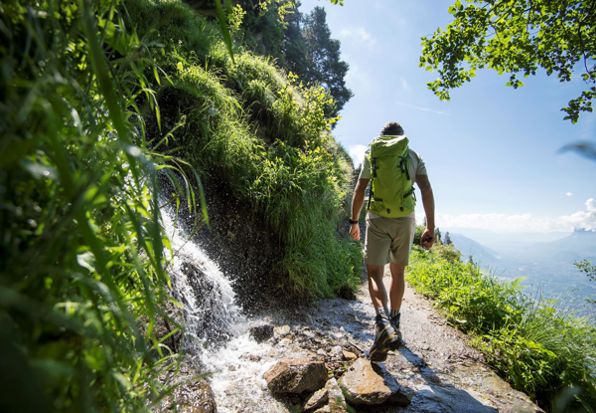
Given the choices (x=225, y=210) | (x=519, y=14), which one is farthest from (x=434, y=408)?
(x=519, y=14)

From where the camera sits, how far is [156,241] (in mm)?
730

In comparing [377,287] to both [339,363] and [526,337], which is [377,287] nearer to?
[339,363]

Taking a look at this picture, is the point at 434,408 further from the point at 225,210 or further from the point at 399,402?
the point at 225,210

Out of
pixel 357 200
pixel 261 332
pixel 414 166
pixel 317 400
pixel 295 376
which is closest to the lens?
Result: pixel 317 400

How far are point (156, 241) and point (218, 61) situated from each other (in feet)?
24.4

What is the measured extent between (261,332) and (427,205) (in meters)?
2.54

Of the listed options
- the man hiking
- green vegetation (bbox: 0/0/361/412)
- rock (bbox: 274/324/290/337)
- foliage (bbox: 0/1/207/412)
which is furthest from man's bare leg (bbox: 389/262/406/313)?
foliage (bbox: 0/1/207/412)

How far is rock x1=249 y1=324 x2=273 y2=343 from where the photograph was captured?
3.60 m

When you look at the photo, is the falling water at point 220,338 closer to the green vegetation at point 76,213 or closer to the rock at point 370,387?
the rock at point 370,387

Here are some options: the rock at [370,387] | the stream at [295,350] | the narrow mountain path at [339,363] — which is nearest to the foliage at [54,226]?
the narrow mountain path at [339,363]

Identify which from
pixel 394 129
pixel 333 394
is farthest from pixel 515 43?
pixel 333 394

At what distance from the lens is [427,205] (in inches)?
136

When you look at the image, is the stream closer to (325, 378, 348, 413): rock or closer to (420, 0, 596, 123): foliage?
(325, 378, 348, 413): rock

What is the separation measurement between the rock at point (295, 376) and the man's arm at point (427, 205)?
184 centimetres
